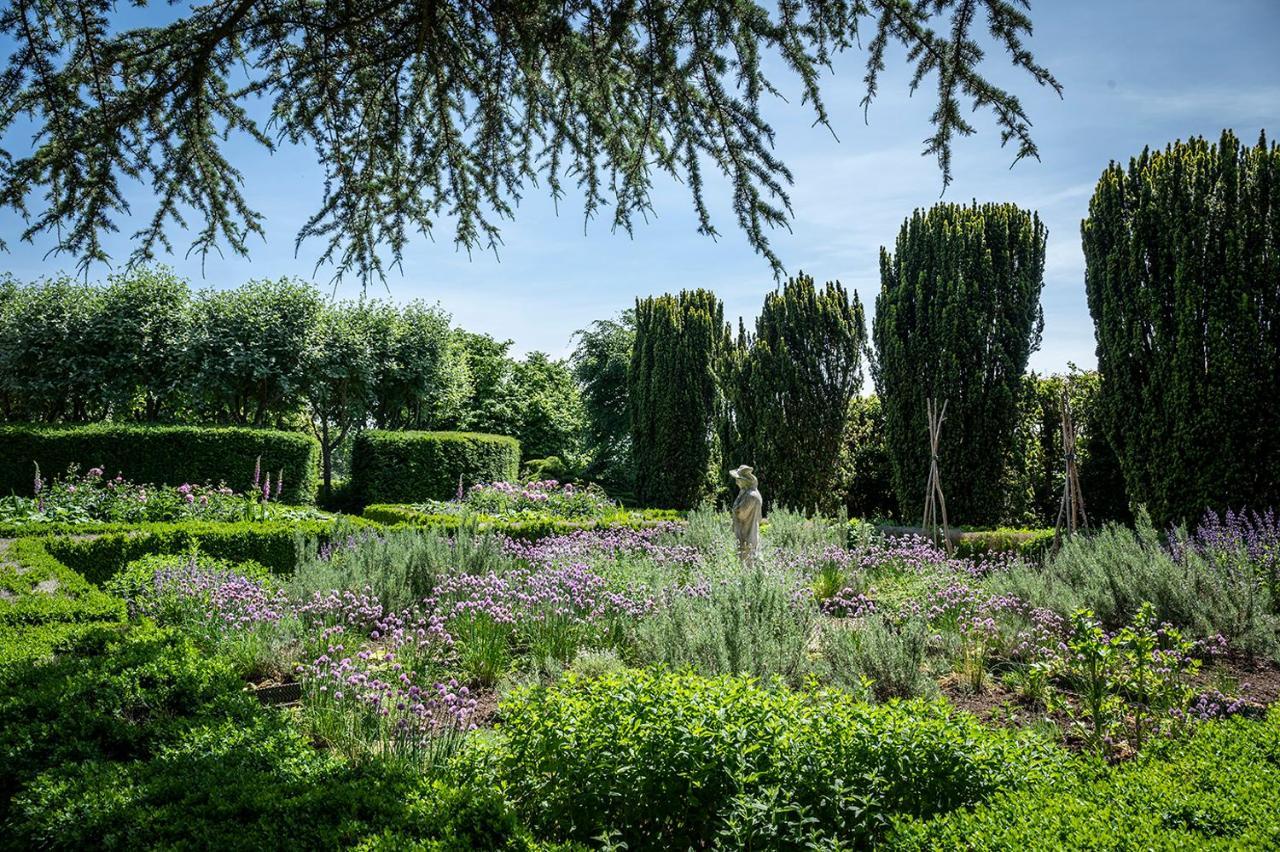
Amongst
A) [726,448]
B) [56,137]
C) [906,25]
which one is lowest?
[726,448]

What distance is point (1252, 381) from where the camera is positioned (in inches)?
314

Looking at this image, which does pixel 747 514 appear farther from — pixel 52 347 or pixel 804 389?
pixel 52 347

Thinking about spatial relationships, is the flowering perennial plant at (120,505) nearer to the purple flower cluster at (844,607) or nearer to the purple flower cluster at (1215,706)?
the purple flower cluster at (844,607)

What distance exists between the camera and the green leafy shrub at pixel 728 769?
2.43 m

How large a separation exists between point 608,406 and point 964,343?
12.9m

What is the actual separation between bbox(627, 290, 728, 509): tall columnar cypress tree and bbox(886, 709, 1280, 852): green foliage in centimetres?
1363

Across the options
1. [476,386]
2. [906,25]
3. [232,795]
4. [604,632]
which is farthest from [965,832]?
[476,386]

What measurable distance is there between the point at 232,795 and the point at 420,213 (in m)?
3.52

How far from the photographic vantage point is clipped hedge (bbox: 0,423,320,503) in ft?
40.8

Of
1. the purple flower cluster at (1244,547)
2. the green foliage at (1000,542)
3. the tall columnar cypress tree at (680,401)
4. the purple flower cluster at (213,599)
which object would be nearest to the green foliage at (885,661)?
the purple flower cluster at (1244,547)

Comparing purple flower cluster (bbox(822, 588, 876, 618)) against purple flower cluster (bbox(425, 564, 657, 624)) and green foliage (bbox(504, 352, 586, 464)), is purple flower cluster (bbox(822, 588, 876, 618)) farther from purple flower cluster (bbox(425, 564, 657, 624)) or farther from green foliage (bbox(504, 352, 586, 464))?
green foliage (bbox(504, 352, 586, 464))

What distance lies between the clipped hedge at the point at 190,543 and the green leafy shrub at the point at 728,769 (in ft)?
17.9

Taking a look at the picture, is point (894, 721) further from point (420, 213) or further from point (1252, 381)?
point (1252, 381)

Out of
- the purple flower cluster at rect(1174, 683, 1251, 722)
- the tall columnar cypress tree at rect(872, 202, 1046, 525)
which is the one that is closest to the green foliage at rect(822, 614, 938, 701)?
the purple flower cluster at rect(1174, 683, 1251, 722)
